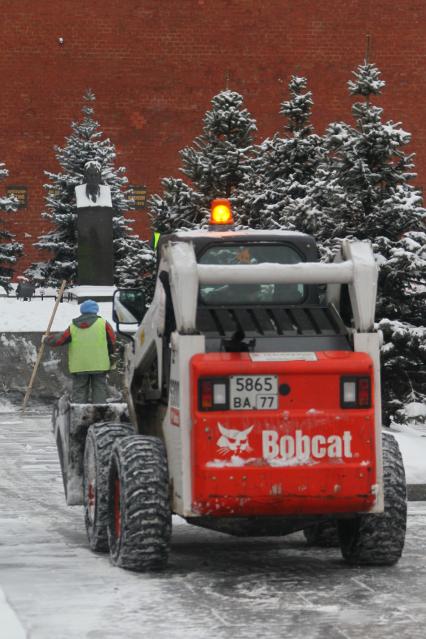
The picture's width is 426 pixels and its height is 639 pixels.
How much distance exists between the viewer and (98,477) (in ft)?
33.5

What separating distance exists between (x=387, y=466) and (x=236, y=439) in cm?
125

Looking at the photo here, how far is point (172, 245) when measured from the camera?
30.8ft

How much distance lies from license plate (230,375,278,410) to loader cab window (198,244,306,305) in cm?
105

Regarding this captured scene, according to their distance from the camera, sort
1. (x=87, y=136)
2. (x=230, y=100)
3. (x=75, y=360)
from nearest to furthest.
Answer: (x=75, y=360) → (x=230, y=100) → (x=87, y=136)

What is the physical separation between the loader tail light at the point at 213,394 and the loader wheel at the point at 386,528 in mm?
1277

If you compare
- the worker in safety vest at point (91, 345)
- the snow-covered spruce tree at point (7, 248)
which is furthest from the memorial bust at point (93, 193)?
the worker in safety vest at point (91, 345)

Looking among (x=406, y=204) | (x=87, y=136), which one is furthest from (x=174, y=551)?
(x=87, y=136)

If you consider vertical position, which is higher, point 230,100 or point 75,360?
point 230,100

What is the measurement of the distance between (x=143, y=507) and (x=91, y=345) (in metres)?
8.84

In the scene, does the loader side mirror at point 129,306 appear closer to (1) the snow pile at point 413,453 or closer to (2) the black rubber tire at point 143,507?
(2) the black rubber tire at point 143,507

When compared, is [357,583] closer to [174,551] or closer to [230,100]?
[174,551]

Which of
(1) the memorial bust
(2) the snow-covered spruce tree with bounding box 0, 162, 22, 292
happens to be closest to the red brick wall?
(2) the snow-covered spruce tree with bounding box 0, 162, 22, 292

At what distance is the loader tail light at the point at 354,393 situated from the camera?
29.9 feet

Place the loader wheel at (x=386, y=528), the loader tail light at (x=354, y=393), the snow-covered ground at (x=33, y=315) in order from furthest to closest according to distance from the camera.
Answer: the snow-covered ground at (x=33, y=315), the loader wheel at (x=386, y=528), the loader tail light at (x=354, y=393)
